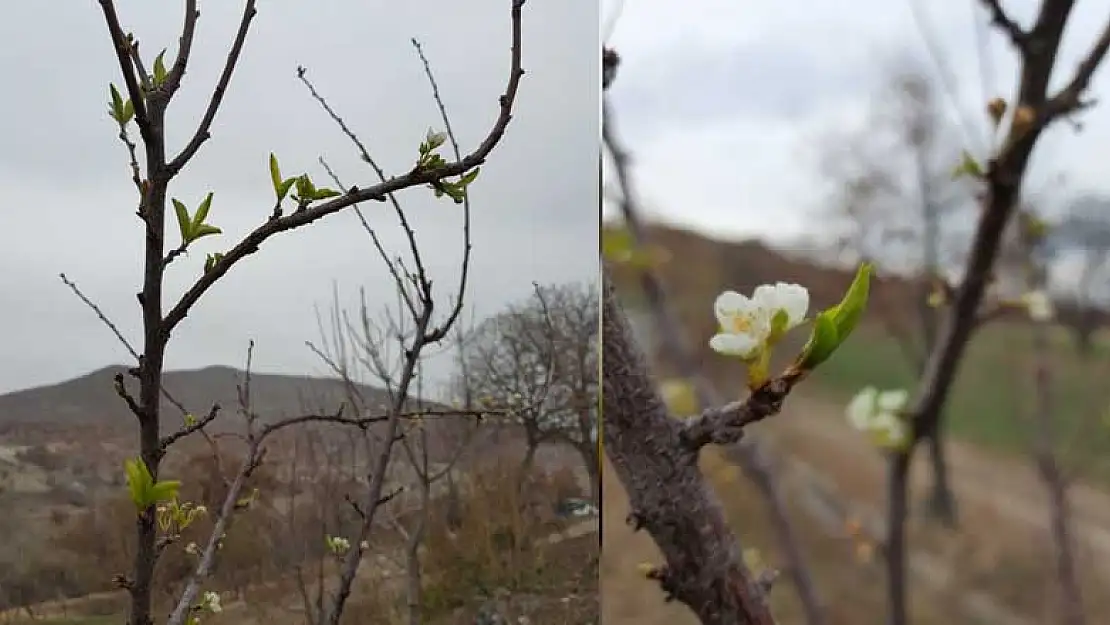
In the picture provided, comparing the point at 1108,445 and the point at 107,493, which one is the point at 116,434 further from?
the point at 1108,445

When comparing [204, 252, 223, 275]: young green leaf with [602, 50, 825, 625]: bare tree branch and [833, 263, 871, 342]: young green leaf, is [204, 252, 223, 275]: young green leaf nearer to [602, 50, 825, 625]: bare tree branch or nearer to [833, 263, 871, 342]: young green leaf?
[833, 263, 871, 342]: young green leaf

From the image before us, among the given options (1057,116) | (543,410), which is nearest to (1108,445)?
(1057,116)

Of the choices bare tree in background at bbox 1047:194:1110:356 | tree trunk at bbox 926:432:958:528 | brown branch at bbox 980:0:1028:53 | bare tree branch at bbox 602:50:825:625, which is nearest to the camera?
brown branch at bbox 980:0:1028:53

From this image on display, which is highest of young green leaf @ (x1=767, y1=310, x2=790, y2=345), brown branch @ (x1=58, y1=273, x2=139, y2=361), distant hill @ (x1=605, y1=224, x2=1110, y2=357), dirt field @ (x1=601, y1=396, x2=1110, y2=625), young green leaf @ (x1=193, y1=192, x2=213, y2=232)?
distant hill @ (x1=605, y1=224, x2=1110, y2=357)

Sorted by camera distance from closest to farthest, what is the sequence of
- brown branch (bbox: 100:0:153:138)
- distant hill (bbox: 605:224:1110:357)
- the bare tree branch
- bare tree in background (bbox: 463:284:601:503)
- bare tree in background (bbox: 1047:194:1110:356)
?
brown branch (bbox: 100:0:153:138)
bare tree in background (bbox: 463:284:601:503)
the bare tree branch
bare tree in background (bbox: 1047:194:1110:356)
distant hill (bbox: 605:224:1110:357)

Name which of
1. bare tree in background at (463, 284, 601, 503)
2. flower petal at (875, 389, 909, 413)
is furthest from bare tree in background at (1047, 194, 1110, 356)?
bare tree in background at (463, 284, 601, 503)

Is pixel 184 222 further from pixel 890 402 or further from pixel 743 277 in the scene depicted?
pixel 743 277

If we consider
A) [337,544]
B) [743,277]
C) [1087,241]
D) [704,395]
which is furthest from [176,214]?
[743,277]

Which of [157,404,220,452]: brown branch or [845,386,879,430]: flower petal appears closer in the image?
[157,404,220,452]: brown branch
